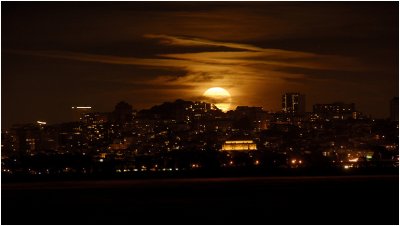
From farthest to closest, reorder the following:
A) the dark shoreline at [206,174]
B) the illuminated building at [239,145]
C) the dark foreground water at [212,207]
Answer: the illuminated building at [239,145] < the dark shoreline at [206,174] < the dark foreground water at [212,207]

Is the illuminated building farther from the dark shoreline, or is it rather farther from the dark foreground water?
the dark foreground water

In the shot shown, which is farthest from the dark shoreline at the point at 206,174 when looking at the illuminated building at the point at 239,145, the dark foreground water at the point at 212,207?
the illuminated building at the point at 239,145

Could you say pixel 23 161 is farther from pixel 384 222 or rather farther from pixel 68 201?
pixel 384 222

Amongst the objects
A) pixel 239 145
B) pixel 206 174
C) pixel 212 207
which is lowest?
pixel 212 207

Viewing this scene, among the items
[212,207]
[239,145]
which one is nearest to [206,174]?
[239,145]

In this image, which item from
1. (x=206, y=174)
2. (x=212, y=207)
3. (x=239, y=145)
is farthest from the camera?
(x=239, y=145)

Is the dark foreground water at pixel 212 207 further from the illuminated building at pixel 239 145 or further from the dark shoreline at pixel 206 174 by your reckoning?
the illuminated building at pixel 239 145

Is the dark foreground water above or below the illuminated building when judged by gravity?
below

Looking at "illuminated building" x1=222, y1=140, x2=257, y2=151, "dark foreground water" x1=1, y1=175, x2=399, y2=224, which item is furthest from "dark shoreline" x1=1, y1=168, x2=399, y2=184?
"illuminated building" x1=222, y1=140, x2=257, y2=151

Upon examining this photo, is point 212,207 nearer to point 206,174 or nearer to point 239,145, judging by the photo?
point 206,174
